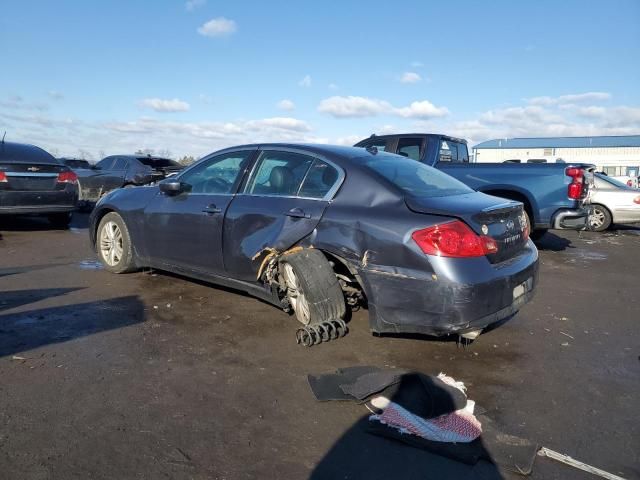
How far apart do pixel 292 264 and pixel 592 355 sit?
2.39 meters

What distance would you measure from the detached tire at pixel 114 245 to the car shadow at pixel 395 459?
3853 millimetres

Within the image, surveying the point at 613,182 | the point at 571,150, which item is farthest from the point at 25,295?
the point at 571,150

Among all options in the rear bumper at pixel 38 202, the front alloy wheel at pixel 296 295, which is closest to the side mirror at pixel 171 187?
the front alloy wheel at pixel 296 295

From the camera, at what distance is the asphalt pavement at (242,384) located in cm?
244

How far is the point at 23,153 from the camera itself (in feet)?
29.4

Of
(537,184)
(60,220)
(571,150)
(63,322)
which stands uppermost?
(571,150)

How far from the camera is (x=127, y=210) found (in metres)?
5.62

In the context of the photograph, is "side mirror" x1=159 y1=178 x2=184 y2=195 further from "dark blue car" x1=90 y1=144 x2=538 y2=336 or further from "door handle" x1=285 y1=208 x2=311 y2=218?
"door handle" x1=285 y1=208 x2=311 y2=218

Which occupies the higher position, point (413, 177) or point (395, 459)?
point (413, 177)

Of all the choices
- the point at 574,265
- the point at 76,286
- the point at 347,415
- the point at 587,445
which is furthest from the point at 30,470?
the point at 574,265

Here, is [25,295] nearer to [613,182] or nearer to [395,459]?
[395,459]

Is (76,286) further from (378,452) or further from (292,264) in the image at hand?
(378,452)

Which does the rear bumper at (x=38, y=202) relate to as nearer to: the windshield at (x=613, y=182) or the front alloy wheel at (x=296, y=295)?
the front alloy wheel at (x=296, y=295)

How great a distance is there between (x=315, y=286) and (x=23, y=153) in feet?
24.8
